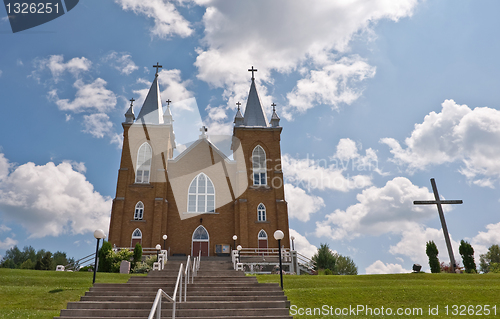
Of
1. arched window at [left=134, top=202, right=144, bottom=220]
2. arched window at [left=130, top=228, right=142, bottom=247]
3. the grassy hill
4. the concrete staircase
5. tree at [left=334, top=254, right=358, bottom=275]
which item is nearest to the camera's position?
the concrete staircase

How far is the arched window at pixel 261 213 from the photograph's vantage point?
29.6 meters

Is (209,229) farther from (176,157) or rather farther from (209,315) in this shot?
(209,315)

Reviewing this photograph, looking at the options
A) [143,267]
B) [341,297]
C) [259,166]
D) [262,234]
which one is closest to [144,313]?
[341,297]

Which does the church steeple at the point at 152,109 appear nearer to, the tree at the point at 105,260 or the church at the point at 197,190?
the church at the point at 197,190

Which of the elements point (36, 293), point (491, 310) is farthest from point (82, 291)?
point (491, 310)

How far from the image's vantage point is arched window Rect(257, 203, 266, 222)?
97.0 feet

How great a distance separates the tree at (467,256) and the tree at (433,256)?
204 centimetres

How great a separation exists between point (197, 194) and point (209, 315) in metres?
21.4

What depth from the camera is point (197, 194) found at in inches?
1209

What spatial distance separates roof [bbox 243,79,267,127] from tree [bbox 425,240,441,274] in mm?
16795

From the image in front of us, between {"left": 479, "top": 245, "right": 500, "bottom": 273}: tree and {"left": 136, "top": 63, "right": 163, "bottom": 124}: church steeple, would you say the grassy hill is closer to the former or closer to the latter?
{"left": 136, "top": 63, "right": 163, "bottom": 124}: church steeple

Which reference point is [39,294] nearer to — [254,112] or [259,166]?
[259,166]

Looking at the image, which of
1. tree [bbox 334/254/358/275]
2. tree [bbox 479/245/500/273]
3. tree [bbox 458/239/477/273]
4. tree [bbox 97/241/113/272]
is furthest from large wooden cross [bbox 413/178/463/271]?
tree [bbox 479/245/500/273]

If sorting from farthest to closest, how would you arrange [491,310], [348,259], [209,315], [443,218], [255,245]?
1. [348,259]
2. [255,245]
3. [443,218]
4. [491,310]
5. [209,315]
